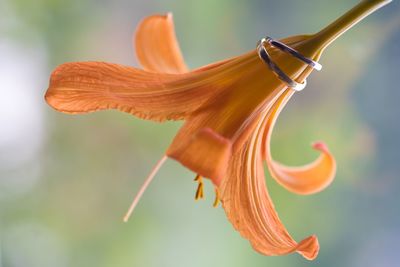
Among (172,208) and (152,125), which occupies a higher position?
(152,125)

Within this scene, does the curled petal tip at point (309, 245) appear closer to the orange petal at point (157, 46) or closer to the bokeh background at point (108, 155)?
the orange petal at point (157, 46)

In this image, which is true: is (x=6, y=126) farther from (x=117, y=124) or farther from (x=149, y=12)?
(x=149, y=12)

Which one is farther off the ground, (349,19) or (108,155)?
(349,19)

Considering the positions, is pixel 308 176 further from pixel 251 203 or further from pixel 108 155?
pixel 108 155

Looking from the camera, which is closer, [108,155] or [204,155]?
[204,155]

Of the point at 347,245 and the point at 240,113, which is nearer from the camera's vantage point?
the point at 240,113

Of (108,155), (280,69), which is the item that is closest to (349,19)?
(280,69)

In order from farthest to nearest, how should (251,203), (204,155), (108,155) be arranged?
(108,155), (251,203), (204,155)

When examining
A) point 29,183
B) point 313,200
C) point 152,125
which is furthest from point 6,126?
point 313,200
